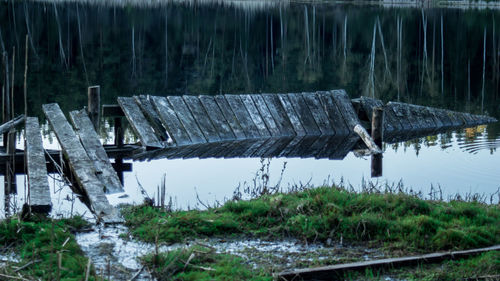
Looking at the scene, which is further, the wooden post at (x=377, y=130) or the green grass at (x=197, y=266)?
the wooden post at (x=377, y=130)

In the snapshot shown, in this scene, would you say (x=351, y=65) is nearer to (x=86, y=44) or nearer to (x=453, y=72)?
(x=453, y=72)

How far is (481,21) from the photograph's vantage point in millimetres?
62344

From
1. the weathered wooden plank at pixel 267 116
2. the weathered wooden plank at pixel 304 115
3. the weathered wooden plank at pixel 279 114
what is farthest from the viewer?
the weathered wooden plank at pixel 304 115

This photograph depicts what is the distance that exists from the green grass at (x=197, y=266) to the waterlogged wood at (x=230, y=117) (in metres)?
9.57

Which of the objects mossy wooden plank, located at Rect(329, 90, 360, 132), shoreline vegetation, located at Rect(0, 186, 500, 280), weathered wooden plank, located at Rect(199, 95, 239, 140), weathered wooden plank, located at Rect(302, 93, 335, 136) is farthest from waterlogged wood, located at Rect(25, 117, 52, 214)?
mossy wooden plank, located at Rect(329, 90, 360, 132)

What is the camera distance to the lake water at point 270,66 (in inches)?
592

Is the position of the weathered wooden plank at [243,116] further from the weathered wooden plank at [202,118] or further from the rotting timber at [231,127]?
the weathered wooden plank at [202,118]

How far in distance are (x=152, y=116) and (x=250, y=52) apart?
32.5 metres

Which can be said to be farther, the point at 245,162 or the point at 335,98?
the point at 335,98

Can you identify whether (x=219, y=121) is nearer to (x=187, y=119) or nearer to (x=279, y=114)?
(x=187, y=119)

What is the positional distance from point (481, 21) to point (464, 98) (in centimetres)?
3498

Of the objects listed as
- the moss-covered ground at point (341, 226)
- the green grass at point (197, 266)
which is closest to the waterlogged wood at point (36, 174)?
the moss-covered ground at point (341, 226)

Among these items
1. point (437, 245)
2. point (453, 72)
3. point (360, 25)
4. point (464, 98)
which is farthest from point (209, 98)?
point (360, 25)

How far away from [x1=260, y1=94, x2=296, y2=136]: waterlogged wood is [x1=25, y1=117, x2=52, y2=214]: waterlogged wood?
558 cm
